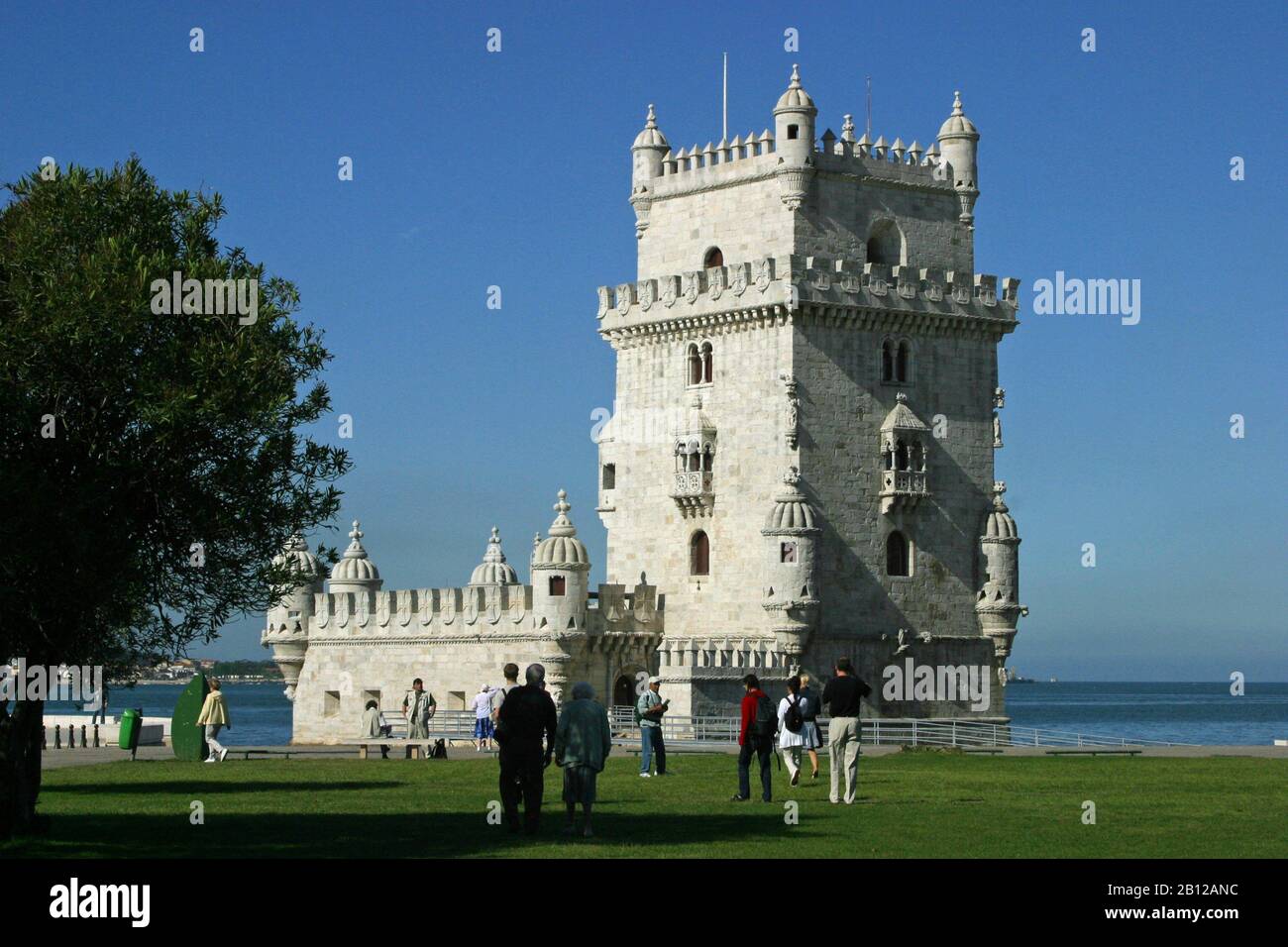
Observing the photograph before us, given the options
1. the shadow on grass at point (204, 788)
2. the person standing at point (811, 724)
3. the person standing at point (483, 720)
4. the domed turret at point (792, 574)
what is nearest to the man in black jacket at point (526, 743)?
the shadow on grass at point (204, 788)

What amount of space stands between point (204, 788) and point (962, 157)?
1397 inches

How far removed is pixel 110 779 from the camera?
3734cm

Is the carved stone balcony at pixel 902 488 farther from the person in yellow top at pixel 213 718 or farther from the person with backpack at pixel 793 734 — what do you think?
the person with backpack at pixel 793 734

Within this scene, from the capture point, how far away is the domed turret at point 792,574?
57688 mm

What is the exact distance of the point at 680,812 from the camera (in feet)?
97.6

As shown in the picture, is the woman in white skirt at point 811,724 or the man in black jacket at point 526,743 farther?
the woman in white skirt at point 811,724

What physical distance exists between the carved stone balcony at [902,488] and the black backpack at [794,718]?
81.0ft

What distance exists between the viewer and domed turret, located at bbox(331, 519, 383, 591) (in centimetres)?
7075

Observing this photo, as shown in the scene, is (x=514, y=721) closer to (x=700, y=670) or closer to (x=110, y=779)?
(x=110, y=779)

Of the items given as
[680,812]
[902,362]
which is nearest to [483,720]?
[902,362]

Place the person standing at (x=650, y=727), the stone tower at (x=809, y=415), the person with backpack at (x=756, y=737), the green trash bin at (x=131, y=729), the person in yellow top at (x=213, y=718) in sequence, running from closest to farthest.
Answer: the person with backpack at (x=756, y=737), the person standing at (x=650, y=727), the person in yellow top at (x=213, y=718), the green trash bin at (x=131, y=729), the stone tower at (x=809, y=415)

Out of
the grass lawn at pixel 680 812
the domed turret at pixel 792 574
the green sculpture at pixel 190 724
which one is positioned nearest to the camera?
the grass lawn at pixel 680 812

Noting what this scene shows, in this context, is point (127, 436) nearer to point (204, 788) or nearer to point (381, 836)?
point (381, 836)
